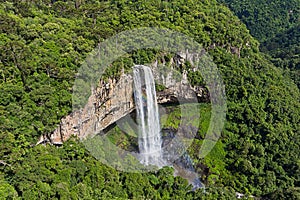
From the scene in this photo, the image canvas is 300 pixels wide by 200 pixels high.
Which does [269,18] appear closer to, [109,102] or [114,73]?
[114,73]

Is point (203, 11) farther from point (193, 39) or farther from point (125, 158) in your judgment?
point (125, 158)

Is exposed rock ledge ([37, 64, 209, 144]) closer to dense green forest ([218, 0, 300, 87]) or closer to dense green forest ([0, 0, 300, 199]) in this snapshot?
dense green forest ([0, 0, 300, 199])

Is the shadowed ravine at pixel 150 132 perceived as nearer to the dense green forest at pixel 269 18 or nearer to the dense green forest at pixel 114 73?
the dense green forest at pixel 114 73

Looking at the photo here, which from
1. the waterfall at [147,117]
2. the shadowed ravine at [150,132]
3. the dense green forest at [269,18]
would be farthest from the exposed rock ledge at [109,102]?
the dense green forest at [269,18]

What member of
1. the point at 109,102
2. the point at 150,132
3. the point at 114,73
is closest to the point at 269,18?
the point at 150,132

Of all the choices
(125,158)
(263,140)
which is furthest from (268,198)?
(125,158)

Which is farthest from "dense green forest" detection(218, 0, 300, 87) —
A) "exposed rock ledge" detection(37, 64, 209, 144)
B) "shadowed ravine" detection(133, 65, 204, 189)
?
"shadowed ravine" detection(133, 65, 204, 189)
